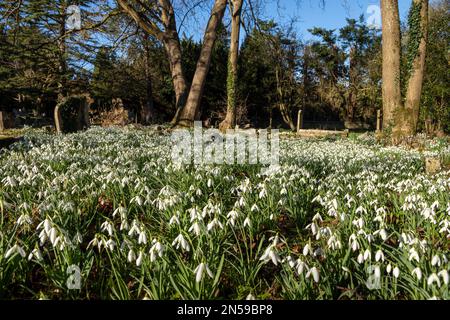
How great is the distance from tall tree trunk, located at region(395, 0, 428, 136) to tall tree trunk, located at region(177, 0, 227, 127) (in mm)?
7193

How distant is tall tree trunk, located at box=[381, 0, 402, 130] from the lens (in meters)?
11.7

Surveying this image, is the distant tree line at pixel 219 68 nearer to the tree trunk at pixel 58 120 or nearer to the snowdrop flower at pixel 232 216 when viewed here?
the tree trunk at pixel 58 120

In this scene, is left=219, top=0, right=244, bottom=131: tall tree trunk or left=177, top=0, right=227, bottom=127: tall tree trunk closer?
left=177, top=0, right=227, bottom=127: tall tree trunk

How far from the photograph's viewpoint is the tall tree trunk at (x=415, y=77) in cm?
1148

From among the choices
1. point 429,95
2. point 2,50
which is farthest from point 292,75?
point 2,50

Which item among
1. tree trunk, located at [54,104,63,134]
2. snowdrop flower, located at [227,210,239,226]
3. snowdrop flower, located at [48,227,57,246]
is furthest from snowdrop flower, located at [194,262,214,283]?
tree trunk, located at [54,104,63,134]

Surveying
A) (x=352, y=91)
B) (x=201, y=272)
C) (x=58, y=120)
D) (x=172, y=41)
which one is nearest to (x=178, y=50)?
(x=172, y=41)

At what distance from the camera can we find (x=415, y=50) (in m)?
12.3

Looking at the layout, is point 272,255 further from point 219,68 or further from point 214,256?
point 219,68

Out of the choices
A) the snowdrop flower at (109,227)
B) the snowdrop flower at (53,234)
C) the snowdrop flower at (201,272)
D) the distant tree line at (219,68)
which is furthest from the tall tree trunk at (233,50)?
the snowdrop flower at (201,272)

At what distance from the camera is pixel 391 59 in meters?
11.9

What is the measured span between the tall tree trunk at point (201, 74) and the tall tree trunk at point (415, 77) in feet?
23.6

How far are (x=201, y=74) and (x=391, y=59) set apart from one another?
687 cm

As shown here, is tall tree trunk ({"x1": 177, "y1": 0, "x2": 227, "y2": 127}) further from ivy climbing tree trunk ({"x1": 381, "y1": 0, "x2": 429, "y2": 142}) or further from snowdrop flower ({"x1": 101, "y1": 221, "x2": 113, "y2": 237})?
snowdrop flower ({"x1": 101, "y1": 221, "x2": 113, "y2": 237})
